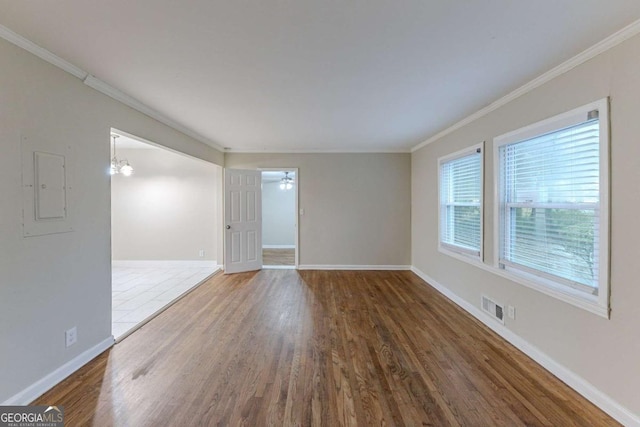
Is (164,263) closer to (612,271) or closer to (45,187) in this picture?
(45,187)

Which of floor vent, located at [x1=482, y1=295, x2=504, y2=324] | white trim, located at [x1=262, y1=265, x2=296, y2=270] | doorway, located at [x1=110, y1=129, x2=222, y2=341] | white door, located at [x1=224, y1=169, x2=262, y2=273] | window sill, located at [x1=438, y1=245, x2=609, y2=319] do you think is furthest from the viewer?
doorway, located at [x1=110, y1=129, x2=222, y2=341]

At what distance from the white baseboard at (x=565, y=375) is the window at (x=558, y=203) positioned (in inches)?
23.0

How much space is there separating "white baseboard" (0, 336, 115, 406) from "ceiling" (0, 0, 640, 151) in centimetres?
233

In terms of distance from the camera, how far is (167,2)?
4.95 feet

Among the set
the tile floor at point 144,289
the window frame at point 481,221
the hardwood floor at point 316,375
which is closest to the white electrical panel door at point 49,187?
the hardwood floor at point 316,375

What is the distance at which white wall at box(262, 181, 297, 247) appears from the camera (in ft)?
29.9

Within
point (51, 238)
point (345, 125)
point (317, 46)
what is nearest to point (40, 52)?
point (51, 238)

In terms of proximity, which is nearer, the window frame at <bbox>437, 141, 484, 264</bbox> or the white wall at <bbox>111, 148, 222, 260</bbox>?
the window frame at <bbox>437, 141, 484, 264</bbox>

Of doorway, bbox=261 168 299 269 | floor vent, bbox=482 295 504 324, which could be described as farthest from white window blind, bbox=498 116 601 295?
doorway, bbox=261 168 299 269

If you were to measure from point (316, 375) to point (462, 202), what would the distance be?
2.95 m

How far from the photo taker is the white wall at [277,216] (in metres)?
9.12

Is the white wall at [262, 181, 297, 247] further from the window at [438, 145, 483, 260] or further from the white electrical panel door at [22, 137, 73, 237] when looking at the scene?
the white electrical panel door at [22, 137, 73, 237]

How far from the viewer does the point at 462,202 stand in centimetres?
388

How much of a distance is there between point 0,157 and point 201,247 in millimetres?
4414
